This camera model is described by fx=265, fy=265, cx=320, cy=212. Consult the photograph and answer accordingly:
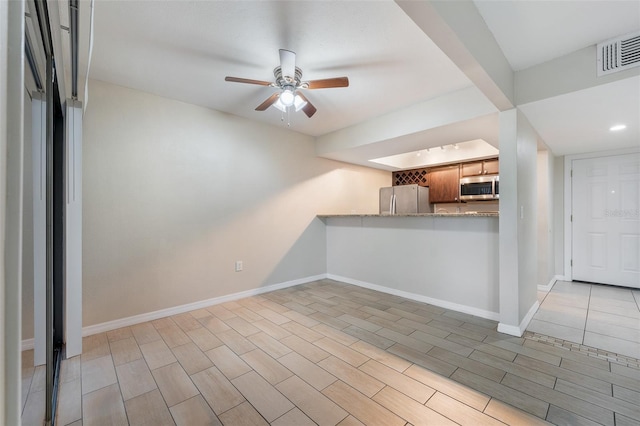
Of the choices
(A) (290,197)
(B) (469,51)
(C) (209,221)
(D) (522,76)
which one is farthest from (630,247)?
(C) (209,221)

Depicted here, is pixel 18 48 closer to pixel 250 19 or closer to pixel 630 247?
pixel 250 19

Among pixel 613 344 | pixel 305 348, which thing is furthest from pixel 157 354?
pixel 613 344

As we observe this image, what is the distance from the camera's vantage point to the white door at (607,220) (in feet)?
12.5

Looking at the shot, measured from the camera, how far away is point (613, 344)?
2.26m

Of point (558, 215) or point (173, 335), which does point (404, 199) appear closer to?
point (558, 215)

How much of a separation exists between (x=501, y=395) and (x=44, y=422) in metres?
2.59

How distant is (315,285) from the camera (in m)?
4.15

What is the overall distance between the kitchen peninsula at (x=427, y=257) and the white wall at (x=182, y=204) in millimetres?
775

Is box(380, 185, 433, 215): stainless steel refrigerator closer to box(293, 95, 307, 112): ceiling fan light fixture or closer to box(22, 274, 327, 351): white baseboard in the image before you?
box(22, 274, 327, 351): white baseboard

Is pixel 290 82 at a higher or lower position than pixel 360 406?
higher

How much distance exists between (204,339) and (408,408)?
1784 mm

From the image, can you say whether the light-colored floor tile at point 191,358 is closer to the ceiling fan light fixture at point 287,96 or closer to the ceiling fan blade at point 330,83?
the ceiling fan light fixture at point 287,96

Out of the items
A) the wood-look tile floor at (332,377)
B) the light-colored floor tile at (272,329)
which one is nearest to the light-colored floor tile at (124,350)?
the wood-look tile floor at (332,377)

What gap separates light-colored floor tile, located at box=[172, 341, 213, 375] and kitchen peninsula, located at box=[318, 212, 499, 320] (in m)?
2.47
